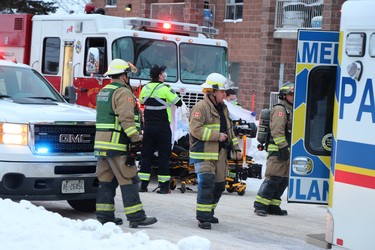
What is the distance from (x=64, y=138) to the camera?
34.4 feet

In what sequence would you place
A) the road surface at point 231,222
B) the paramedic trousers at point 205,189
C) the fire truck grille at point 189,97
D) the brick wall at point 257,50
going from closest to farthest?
the road surface at point 231,222
the paramedic trousers at point 205,189
the fire truck grille at point 189,97
the brick wall at point 257,50

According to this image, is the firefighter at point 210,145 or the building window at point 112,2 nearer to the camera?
the firefighter at point 210,145

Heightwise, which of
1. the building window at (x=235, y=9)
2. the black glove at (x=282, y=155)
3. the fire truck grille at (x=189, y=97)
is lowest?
the black glove at (x=282, y=155)

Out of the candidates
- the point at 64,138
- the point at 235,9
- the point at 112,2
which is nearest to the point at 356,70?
the point at 64,138

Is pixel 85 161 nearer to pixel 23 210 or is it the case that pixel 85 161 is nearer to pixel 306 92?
pixel 23 210

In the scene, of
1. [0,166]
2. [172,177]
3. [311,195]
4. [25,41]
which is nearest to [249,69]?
[25,41]

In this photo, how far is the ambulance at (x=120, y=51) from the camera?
1469cm

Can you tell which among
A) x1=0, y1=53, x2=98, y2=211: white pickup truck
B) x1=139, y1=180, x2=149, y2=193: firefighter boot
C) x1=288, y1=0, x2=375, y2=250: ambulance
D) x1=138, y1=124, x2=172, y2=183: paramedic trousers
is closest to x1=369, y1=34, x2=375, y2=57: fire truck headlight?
x1=288, y1=0, x2=375, y2=250: ambulance

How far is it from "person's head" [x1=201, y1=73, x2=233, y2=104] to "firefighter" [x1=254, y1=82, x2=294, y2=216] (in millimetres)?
1130

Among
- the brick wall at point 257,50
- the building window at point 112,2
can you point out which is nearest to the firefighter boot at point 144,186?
the brick wall at point 257,50

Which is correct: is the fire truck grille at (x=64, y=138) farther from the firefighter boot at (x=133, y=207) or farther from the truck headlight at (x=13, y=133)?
the firefighter boot at (x=133, y=207)

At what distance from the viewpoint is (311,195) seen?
311 inches

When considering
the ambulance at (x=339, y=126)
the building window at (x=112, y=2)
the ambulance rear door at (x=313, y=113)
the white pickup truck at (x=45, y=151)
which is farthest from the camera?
the building window at (x=112, y=2)

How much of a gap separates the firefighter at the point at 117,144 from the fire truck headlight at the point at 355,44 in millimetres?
3356
